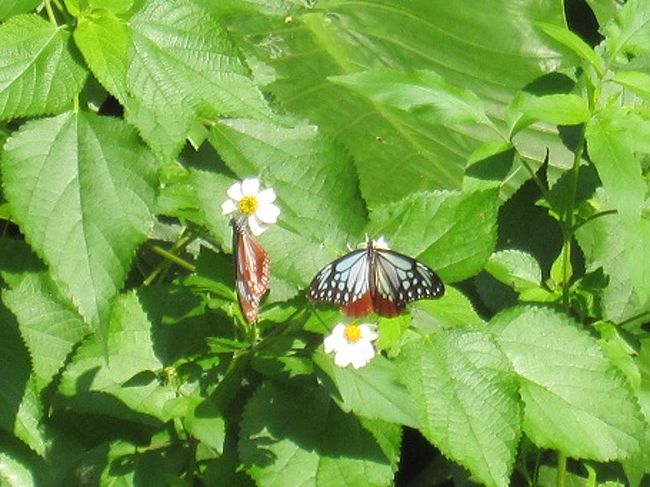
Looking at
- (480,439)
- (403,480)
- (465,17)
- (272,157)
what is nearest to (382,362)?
(480,439)

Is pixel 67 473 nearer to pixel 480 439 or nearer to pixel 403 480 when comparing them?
pixel 480 439

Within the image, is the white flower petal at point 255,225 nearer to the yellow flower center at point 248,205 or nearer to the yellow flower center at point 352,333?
the yellow flower center at point 248,205

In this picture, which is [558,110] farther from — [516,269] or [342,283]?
[342,283]

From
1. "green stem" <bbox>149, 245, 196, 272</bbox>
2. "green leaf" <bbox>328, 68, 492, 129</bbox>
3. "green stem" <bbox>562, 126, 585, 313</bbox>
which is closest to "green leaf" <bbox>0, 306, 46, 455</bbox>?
"green stem" <bbox>149, 245, 196, 272</bbox>

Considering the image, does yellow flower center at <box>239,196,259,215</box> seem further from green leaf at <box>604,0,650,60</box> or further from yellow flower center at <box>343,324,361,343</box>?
green leaf at <box>604,0,650,60</box>

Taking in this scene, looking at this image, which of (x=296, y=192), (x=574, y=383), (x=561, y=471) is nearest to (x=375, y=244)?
(x=296, y=192)
